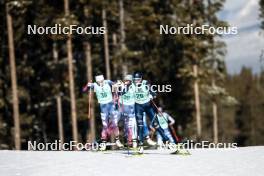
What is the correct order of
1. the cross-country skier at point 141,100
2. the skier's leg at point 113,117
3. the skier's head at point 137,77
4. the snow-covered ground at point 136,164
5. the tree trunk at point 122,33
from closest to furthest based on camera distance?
the snow-covered ground at point 136,164 → the skier's head at point 137,77 → the cross-country skier at point 141,100 → the skier's leg at point 113,117 → the tree trunk at point 122,33

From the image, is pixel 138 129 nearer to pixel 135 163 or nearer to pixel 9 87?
pixel 135 163

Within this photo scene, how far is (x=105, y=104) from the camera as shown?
→ 698 inches

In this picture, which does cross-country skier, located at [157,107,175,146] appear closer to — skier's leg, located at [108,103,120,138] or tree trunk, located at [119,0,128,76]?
skier's leg, located at [108,103,120,138]

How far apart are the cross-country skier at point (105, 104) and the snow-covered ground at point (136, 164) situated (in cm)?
103

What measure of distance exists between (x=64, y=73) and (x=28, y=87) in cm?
344

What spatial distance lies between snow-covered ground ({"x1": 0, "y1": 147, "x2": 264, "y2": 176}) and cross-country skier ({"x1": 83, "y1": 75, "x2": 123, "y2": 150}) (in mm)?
1027

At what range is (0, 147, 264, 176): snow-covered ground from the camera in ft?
41.3

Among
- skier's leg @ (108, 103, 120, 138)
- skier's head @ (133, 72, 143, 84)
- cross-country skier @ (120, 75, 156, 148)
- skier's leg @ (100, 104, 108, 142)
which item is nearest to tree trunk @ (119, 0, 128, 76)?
skier's leg @ (108, 103, 120, 138)

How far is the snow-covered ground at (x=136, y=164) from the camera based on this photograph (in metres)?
12.6

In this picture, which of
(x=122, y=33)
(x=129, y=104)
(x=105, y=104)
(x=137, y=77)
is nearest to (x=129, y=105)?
(x=129, y=104)

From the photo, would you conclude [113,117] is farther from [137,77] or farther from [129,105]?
[137,77]

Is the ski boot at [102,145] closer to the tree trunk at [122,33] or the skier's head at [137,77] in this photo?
the skier's head at [137,77]

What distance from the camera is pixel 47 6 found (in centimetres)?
3638

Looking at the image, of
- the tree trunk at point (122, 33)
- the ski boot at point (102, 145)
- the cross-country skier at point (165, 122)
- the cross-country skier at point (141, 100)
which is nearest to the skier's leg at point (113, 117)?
the ski boot at point (102, 145)
